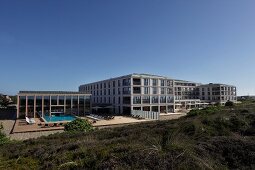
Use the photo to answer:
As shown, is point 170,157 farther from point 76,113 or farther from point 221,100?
point 221,100

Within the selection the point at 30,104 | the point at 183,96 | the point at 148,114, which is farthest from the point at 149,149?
the point at 183,96

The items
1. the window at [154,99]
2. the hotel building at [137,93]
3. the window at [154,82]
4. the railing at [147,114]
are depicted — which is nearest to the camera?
the railing at [147,114]

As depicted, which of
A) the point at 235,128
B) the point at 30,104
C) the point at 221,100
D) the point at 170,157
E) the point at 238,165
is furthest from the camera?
the point at 221,100

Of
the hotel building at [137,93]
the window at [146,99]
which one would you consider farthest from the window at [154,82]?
the window at [146,99]

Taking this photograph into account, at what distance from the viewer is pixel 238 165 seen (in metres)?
5.06

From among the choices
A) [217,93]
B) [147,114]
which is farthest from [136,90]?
[217,93]

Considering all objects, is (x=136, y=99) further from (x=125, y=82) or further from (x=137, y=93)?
(x=125, y=82)

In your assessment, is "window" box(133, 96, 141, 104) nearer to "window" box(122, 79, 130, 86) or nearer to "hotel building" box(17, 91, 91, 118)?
"window" box(122, 79, 130, 86)

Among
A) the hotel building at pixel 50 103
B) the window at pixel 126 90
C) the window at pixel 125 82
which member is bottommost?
the hotel building at pixel 50 103

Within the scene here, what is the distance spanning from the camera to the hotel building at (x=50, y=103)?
1843 inches

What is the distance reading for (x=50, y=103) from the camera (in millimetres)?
49531

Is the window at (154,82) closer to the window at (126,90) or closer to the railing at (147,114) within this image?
the window at (126,90)

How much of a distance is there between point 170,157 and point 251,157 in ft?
8.31

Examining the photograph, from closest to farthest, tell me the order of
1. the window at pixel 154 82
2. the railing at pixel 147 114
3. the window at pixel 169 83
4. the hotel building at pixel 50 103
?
the hotel building at pixel 50 103 → the railing at pixel 147 114 → the window at pixel 154 82 → the window at pixel 169 83
